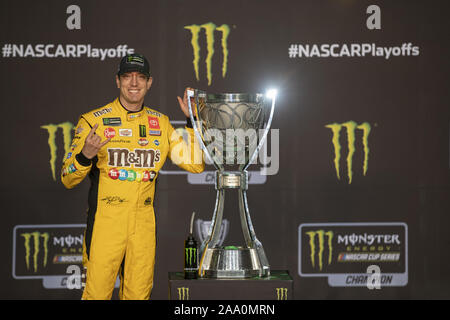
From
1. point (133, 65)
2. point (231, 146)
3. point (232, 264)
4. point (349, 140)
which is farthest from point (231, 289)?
point (349, 140)

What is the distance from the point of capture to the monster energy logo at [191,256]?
6.30ft

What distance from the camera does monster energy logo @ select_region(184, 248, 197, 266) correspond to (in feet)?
6.30

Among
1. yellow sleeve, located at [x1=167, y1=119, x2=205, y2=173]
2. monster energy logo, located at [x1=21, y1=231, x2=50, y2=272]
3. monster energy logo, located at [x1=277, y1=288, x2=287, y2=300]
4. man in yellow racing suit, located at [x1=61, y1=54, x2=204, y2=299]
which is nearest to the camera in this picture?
monster energy logo, located at [x1=277, y1=288, x2=287, y2=300]

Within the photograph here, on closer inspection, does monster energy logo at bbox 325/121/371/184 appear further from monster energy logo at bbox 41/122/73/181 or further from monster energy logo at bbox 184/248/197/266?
monster energy logo at bbox 184/248/197/266

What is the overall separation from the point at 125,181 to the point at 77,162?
0.76 ft

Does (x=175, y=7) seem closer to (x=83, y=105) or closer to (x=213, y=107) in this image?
(x=83, y=105)

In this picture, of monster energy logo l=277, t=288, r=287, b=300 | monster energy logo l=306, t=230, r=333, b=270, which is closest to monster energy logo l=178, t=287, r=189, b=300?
Answer: monster energy logo l=277, t=288, r=287, b=300

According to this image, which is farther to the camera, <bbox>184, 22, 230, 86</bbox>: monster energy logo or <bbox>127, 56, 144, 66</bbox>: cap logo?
<bbox>184, 22, 230, 86</bbox>: monster energy logo

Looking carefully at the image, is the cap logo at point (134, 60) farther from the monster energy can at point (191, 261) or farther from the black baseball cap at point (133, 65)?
the monster energy can at point (191, 261)

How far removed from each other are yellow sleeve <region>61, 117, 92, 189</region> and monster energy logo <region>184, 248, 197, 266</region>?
0.60 metres

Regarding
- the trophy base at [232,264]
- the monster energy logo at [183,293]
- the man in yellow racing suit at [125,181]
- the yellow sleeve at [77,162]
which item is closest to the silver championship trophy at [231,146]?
the trophy base at [232,264]

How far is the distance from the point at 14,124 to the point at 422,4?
2.50 meters

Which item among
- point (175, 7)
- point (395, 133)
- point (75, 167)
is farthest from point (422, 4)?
point (75, 167)

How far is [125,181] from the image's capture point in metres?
2.42
